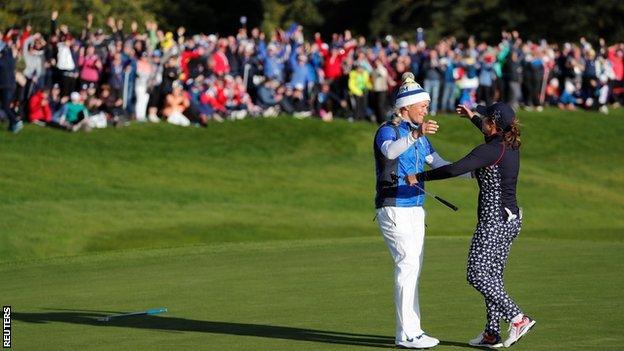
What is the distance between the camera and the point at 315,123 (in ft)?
133

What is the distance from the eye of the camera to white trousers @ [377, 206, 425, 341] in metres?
12.4

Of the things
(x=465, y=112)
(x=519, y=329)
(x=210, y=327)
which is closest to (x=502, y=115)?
(x=465, y=112)

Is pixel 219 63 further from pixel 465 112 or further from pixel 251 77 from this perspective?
pixel 465 112

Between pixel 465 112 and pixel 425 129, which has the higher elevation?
pixel 465 112

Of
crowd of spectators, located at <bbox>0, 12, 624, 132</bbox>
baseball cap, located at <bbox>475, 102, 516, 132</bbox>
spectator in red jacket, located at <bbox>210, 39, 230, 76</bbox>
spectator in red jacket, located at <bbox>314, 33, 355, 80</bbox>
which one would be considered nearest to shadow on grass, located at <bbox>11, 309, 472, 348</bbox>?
baseball cap, located at <bbox>475, 102, 516, 132</bbox>

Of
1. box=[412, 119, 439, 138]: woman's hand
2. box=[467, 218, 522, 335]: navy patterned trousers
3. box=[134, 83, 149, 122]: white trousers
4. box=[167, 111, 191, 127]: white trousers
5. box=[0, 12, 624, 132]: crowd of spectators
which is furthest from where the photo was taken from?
box=[167, 111, 191, 127]: white trousers

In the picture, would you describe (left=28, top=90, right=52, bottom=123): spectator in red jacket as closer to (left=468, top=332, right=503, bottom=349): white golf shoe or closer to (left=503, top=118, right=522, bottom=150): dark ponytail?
(left=503, top=118, right=522, bottom=150): dark ponytail

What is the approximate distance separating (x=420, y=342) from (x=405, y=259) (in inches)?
31.0

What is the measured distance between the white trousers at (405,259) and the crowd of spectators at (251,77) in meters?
22.3

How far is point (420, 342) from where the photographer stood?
1227 centimetres

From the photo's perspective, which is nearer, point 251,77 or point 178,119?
point 178,119

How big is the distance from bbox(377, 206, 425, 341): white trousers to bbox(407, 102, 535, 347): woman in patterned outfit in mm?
462

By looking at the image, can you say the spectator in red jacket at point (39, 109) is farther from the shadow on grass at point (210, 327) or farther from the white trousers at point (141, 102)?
the shadow on grass at point (210, 327)

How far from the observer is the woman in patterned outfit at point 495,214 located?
1234cm
